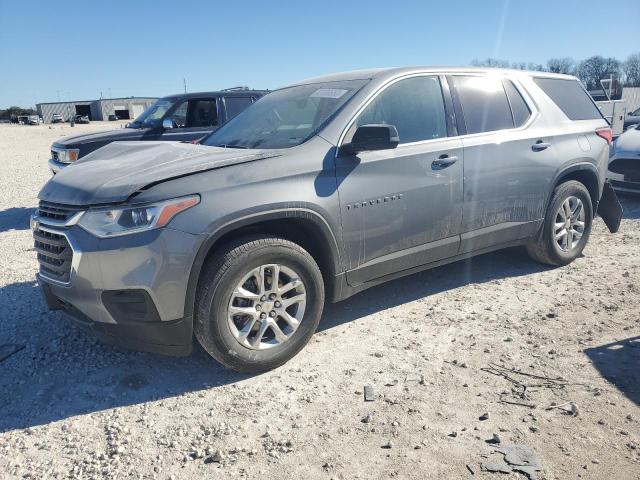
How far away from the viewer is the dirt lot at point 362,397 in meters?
2.46

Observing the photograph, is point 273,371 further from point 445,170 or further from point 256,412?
point 445,170

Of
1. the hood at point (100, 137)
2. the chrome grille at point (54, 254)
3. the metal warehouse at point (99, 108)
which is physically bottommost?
the chrome grille at point (54, 254)

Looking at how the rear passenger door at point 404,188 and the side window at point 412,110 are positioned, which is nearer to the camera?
the rear passenger door at point 404,188

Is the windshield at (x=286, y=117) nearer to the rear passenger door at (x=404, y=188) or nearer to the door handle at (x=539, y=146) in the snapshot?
the rear passenger door at (x=404, y=188)

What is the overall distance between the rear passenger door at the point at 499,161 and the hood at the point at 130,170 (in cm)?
176

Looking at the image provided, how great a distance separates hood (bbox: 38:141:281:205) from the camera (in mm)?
2928

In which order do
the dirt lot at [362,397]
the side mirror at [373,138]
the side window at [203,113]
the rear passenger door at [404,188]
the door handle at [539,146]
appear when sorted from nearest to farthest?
the dirt lot at [362,397]
the side mirror at [373,138]
the rear passenger door at [404,188]
the door handle at [539,146]
the side window at [203,113]

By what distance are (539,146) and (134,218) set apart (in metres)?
3.54

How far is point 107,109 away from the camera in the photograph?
271ft

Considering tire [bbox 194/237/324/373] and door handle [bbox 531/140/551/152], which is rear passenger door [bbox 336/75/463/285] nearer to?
tire [bbox 194/237/324/373]

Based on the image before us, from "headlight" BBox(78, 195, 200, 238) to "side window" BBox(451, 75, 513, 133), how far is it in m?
2.53

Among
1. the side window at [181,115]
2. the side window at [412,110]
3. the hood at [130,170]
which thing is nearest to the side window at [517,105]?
the side window at [412,110]

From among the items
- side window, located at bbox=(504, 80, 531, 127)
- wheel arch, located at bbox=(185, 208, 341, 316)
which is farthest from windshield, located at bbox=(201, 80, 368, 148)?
side window, located at bbox=(504, 80, 531, 127)

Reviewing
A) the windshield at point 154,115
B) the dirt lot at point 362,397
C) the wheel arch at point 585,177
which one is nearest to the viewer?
the dirt lot at point 362,397
